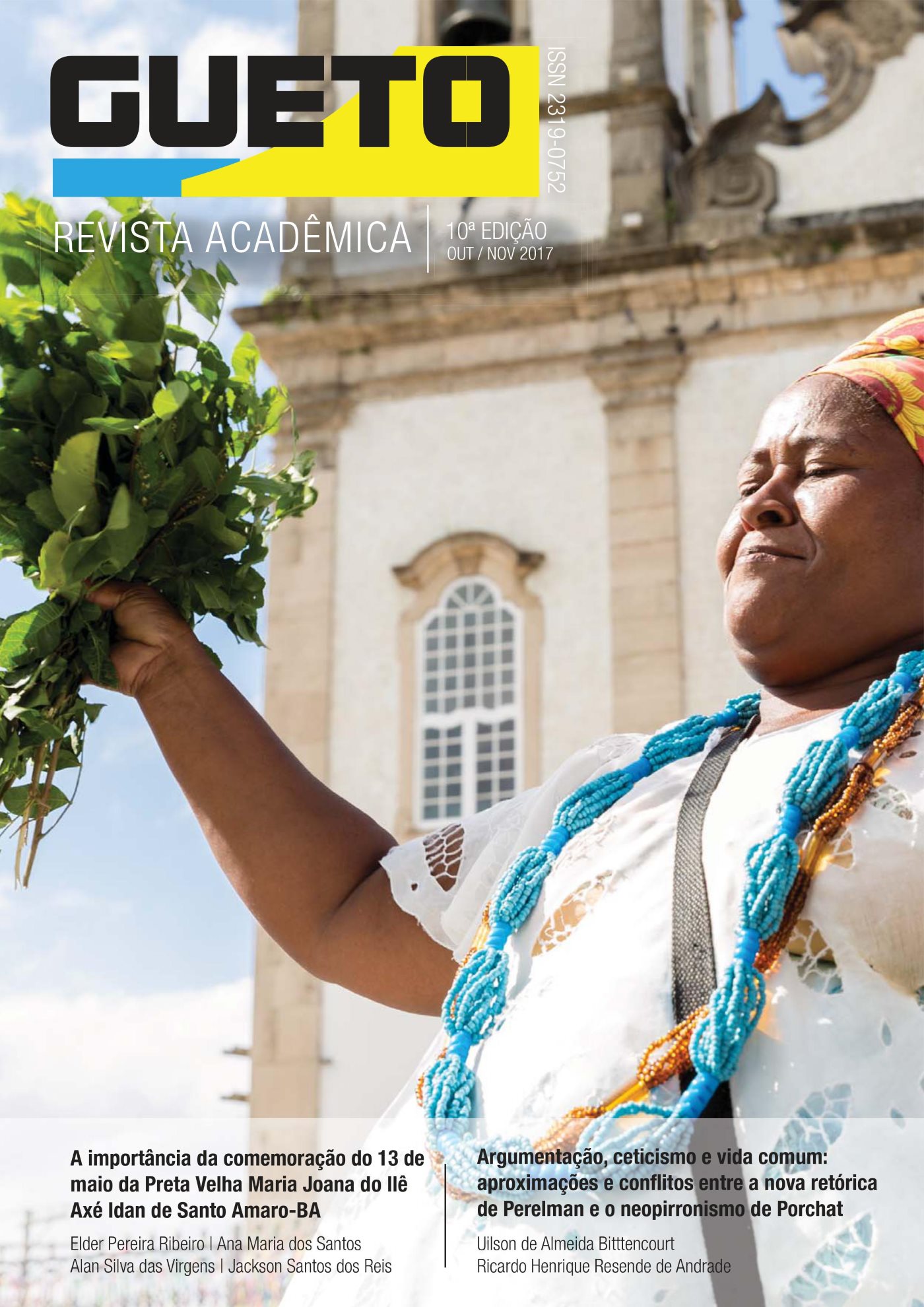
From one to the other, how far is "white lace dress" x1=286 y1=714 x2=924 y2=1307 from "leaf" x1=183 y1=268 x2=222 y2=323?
0.98 metres

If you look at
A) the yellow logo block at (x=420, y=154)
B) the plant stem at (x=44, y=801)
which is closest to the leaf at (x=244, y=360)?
the plant stem at (x=44, y=801)

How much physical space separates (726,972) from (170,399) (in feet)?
3.58

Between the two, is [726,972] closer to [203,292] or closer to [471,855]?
[471,855]

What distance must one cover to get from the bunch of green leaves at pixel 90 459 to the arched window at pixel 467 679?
35.3 ft

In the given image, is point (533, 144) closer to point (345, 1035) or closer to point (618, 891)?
point (345, 1035)

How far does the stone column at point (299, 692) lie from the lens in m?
13.4

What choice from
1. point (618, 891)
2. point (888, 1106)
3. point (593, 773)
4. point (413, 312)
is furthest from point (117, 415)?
point (413, 312)

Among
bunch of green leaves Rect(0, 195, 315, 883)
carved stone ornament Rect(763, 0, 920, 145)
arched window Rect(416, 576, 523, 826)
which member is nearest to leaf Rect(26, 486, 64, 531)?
bunch of green leaves Rect(0, 195, 315, 883)

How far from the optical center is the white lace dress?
181 cm

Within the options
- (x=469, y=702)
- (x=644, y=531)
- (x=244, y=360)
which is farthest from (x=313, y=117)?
(x=244, y=360)

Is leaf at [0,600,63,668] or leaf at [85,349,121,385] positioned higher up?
leaf at [85,349,121,385]

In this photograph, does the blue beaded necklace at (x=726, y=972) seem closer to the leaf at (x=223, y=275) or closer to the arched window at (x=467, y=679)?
the leaf at (x=223, y=275)

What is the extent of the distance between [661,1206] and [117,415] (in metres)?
1.32

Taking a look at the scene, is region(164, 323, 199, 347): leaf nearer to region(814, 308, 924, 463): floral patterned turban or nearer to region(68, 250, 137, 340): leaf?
region(68, 250, 137, 340): leaf
